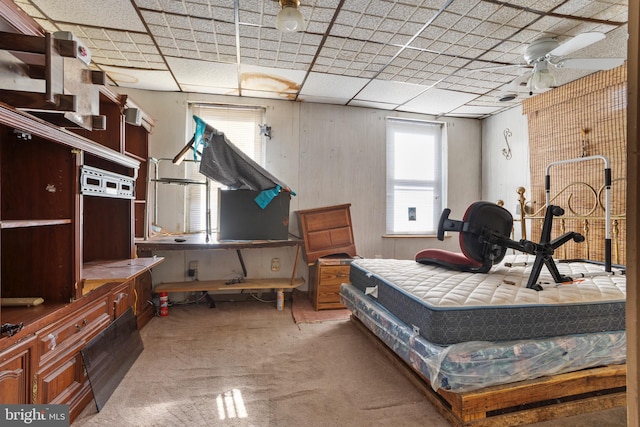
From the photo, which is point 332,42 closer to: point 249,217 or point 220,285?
point 249,217

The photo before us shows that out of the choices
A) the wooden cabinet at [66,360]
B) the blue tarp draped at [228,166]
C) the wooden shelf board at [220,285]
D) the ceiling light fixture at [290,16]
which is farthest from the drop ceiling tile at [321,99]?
the wooden cabinet at [66,360]

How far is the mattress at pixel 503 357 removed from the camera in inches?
57.9

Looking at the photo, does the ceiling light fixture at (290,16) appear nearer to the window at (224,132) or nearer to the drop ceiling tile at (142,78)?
the drop ceiling tile at (142,78)

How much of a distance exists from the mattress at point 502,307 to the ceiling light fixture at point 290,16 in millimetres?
1806

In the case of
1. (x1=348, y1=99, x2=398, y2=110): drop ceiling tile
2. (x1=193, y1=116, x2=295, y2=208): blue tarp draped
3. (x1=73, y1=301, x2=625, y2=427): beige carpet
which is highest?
(x1=348, y1=99, x2=398, y2=110): drop ceiling tile

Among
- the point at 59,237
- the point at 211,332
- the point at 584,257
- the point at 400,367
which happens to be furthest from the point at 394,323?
the point at 584,257

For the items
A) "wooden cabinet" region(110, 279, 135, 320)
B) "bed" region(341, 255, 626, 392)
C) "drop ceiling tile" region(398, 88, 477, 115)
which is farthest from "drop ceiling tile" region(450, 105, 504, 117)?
"wooden cabinet" region(110, 279, 135, 320)

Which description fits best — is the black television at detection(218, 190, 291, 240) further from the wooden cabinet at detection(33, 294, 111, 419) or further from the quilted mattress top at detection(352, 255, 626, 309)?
the wooden cabinet at detection(33, 294, 111, 419)

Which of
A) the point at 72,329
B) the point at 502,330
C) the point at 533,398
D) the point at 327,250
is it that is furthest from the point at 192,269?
the point at 533,398

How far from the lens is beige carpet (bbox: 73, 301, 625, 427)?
1.61 meters

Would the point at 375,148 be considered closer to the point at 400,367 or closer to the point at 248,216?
the point at 248,216

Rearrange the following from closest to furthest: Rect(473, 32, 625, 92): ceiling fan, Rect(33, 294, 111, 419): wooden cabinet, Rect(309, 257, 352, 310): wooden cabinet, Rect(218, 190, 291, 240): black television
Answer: Rect(33, 294, 111, 419): wooden cabinet < Rect(473, 32, 625, 92): ceiling fan < Rect(218, 190, 291, 240): black television < Rect(309, 257, 352, 310): wooden cabinet

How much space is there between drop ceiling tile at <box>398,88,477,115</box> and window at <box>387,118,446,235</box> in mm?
224

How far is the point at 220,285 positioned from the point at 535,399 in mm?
2858
